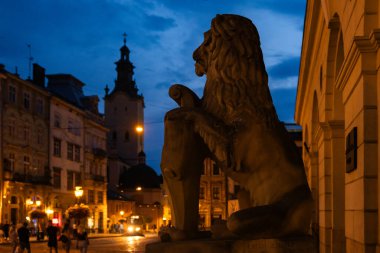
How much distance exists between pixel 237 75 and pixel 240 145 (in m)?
0.46

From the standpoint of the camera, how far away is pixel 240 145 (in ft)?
13.2

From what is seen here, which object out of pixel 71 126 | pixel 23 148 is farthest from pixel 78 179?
pixel 23 148

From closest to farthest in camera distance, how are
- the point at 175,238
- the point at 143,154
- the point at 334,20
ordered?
the point at 175,238, the point at 334,20, the point at 143,154

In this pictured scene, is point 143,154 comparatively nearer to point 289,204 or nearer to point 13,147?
point 13,147

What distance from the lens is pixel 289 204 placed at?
3.95 meters

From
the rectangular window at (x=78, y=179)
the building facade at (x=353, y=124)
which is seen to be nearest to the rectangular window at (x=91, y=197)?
the rectangular window at (x=78, y=179)

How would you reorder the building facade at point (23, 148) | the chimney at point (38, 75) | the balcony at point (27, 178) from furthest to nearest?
the chimney at point (38, 75)
the building facade at point (23, 148)
the balcony at point (27, 178)

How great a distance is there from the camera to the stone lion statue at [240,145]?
396 centimetres

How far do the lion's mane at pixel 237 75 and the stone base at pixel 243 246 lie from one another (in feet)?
2.48

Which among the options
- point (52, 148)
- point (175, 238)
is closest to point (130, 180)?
point (52, 148)

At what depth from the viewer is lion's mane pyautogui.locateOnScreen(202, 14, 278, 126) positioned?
405 cm

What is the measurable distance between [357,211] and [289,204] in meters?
5.03

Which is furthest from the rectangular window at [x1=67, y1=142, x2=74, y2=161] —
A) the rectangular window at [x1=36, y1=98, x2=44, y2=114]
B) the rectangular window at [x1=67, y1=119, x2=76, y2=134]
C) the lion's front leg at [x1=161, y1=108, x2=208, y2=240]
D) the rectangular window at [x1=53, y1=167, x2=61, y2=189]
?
the lion's front leg at [x1=161, y1=108, x2=208, y2=240]

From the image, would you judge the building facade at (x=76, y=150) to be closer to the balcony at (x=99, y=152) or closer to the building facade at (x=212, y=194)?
the balcony at (x=99, y=152)
